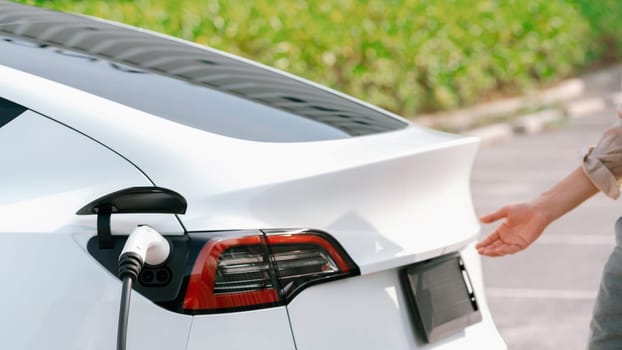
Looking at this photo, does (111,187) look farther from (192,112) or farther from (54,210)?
(192,112)

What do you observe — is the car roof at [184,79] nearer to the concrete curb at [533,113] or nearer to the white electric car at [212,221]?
the white electric car at [212,221]

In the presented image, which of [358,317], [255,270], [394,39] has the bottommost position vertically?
[358,317]

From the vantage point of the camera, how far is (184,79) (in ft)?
9.93

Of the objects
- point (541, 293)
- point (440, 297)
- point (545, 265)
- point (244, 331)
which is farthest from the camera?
point (545, 265)

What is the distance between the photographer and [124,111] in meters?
2.59

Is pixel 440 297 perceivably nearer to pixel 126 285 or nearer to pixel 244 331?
pixel 244 331

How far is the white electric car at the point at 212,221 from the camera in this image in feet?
7.75

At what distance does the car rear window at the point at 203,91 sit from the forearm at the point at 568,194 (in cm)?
46

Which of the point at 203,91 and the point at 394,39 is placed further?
the point at 394,39

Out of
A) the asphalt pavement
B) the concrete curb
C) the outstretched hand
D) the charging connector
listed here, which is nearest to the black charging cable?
the charging connector

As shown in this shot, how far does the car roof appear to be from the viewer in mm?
2723

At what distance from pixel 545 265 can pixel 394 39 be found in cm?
691

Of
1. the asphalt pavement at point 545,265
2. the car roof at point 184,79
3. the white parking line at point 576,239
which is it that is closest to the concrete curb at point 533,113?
the asphalt pavement at point 545,265

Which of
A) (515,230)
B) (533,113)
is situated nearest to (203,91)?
(515,230)
